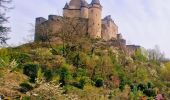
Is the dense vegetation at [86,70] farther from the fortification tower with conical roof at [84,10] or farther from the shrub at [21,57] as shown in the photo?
the fortification tower with conical roof at [84,10]

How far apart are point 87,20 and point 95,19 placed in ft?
3.80

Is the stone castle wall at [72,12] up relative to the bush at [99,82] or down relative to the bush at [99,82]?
up

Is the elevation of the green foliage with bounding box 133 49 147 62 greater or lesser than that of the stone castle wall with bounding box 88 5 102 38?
lesser

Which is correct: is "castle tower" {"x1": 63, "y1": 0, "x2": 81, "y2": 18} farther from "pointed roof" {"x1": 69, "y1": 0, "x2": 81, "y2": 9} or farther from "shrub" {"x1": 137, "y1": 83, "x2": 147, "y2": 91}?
"shrub" {"x1": 137, "y1": 83, "x2": 147, "y2": 91}

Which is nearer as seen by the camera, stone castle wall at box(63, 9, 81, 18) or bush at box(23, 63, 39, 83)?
bush at box(23, 63, 39, 83)

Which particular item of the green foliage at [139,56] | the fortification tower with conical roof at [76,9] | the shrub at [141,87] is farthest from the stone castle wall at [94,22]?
the shrub at [141,87]

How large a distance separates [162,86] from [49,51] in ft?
41.8

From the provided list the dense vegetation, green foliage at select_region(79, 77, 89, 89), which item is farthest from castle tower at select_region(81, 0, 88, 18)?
green foliage at select_region(79, 77, 89, 89)

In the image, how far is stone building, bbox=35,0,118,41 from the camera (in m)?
67.3

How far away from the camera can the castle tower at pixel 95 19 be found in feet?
229

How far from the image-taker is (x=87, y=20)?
2800 inches

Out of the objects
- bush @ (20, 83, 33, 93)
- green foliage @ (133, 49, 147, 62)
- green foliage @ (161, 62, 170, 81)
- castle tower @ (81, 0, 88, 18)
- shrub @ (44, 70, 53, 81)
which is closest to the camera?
bush @ (20, 83, 33, 93)

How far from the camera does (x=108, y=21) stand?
76.8 meters

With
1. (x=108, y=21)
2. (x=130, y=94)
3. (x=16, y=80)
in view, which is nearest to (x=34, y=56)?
(x=130, y=94)
